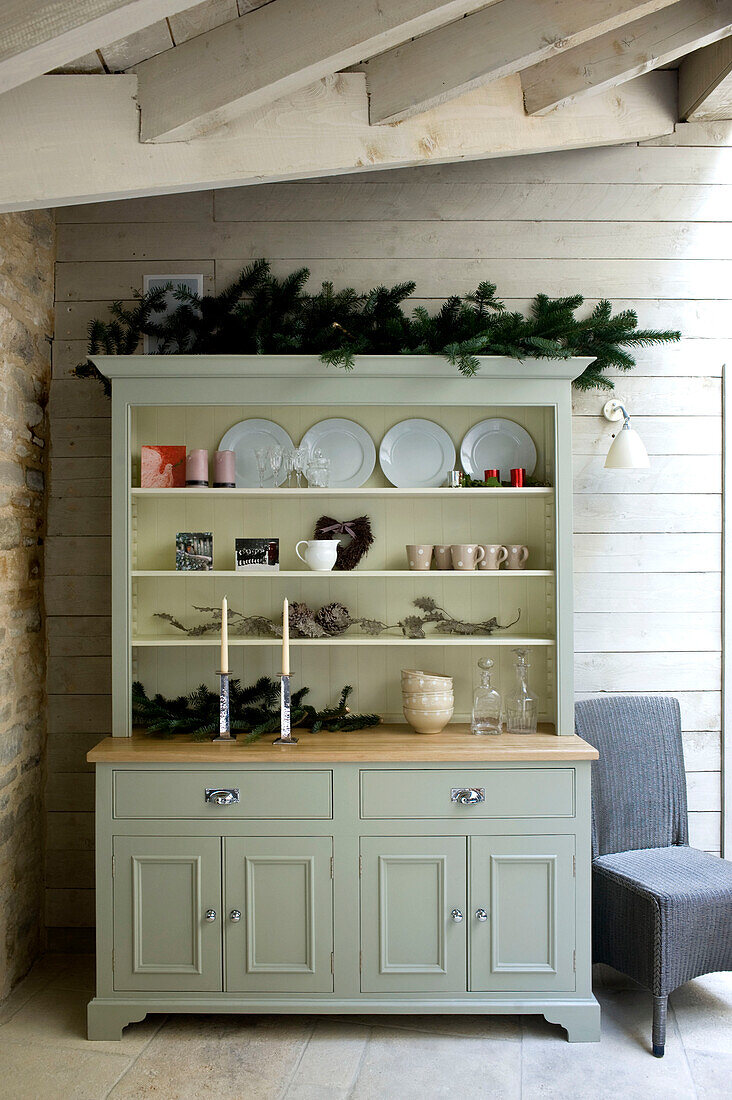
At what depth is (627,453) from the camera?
2.91 metres

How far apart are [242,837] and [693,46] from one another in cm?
272

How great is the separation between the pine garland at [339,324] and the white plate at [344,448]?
28cm

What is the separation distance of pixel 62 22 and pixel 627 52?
171 centimetres

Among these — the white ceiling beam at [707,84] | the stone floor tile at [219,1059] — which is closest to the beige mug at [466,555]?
the stone floor tile at [219,1059]

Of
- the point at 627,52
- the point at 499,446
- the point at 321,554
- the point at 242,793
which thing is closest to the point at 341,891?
the point at 242,793

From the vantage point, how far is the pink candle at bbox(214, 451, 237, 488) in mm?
2926

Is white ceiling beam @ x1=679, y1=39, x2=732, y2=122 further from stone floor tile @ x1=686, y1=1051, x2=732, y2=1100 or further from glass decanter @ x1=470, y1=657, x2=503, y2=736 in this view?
stone floor tile @ x1=686, y1=1051, x2=732, y2=1100

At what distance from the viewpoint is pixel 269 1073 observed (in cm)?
241

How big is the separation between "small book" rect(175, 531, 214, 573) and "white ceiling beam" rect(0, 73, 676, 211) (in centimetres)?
114

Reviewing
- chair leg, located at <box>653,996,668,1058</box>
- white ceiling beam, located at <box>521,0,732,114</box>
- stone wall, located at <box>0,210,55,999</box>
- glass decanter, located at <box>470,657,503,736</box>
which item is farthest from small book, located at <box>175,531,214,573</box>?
chair leg, located at <box>653,996,668,1058</box>

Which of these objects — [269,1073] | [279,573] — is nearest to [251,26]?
[279,573]

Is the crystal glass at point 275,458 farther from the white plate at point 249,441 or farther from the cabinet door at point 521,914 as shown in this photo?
the cabinet door at point 521,914

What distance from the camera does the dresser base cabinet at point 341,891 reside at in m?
2.62

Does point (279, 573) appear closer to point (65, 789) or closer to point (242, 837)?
point (242, 837)
